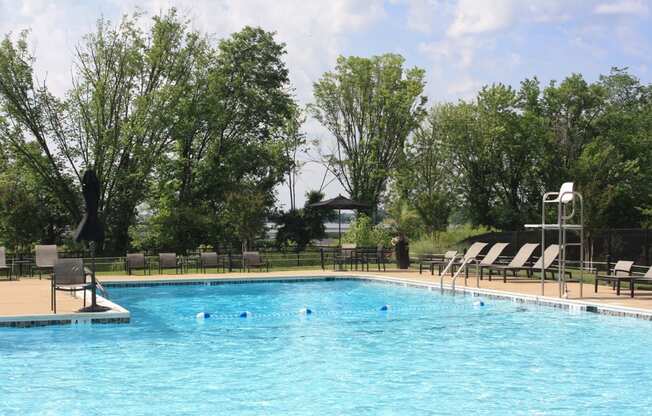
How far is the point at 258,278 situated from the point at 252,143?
17.3 metres

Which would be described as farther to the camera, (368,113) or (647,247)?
(368,113)

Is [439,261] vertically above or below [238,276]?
above

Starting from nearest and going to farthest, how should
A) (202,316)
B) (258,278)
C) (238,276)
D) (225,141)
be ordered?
(202,316), (258,278), (238,276), (225,141)

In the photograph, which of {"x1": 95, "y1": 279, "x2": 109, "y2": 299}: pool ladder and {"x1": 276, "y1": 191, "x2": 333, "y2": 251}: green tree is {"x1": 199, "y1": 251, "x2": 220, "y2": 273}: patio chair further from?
{"x1": 276, "y1": 191, "x2": 333, "y2": 251}: green tree

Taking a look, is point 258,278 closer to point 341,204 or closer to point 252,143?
point 341,204

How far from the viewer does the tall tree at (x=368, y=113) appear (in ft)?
132

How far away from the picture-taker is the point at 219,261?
24.9 metres

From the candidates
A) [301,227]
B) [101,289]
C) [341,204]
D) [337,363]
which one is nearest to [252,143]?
[301,227]

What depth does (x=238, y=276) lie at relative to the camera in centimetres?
2170

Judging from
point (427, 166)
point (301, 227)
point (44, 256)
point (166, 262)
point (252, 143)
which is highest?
point (252, 143)

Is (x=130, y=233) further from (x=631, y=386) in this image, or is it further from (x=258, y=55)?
(x=631, y=386)

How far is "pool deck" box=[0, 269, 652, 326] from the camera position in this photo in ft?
41.4

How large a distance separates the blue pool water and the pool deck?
27cm

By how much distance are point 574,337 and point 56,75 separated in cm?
2645
